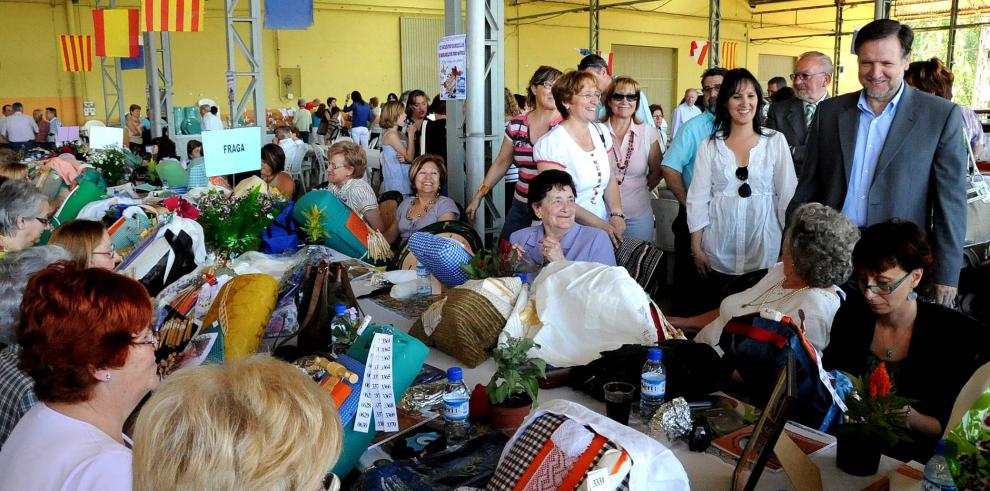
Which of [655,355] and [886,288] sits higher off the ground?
[886,288]

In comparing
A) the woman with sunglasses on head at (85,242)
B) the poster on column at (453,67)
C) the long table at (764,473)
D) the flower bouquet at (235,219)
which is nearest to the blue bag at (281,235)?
the flower bouquet at (235,219)

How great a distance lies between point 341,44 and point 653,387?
17.3m

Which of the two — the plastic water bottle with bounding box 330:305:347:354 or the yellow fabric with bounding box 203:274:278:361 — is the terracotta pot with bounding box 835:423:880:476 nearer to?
the plastic water bottle with bounding box 330:305:347:354

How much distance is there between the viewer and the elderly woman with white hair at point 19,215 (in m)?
3.53

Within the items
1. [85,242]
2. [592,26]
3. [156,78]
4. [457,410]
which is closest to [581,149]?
[457,410]

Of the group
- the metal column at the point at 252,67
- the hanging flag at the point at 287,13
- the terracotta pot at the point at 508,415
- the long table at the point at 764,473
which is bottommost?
the long table at the point at 764,473

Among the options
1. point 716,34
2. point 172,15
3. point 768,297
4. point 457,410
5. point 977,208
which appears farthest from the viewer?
point 716,34

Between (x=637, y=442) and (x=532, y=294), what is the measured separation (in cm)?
125

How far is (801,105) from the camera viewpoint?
4.43 metres

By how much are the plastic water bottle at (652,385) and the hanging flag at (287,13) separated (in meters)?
5.79

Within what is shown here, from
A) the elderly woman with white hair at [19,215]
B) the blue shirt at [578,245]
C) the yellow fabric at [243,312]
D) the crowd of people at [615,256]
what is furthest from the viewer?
the elderly woman with white hair at [19,215]

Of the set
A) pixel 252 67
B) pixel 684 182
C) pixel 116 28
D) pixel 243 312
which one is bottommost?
pixel 243 312

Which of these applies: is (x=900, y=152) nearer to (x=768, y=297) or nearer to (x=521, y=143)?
(x=768, y=297)

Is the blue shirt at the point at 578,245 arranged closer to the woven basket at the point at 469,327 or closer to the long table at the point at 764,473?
the woven basket at the point at 469,327
